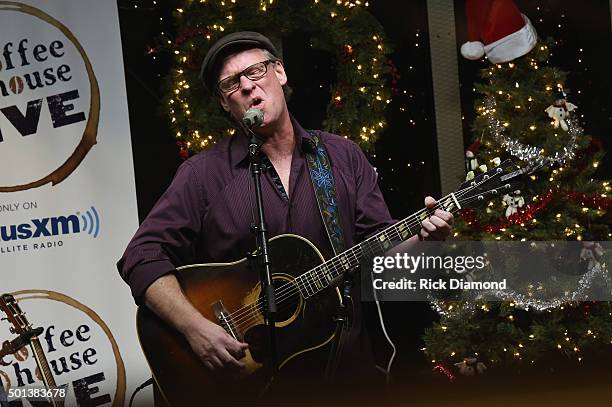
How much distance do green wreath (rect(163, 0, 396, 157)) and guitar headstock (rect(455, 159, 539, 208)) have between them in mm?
1490

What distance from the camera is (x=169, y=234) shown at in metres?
3.16

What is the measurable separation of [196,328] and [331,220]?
1.93 ft

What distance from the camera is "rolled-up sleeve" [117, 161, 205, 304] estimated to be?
3.10m

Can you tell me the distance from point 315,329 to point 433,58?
263cm

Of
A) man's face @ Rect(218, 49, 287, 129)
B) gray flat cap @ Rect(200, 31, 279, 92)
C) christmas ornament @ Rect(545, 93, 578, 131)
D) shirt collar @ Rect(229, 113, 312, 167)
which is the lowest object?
christmas ornament @ Rect(545, 93, 578, 131)

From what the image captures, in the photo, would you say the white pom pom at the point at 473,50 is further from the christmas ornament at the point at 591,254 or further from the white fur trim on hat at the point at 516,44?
the christmas ornament at the point at 591,254

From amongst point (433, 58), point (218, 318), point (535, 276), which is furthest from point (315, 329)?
point (433, 58)

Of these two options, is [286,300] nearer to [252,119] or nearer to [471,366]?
[252,119]

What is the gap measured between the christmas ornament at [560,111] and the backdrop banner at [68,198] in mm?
2239

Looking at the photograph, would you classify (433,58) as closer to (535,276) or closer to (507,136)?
(507,136)

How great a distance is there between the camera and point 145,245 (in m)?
3.14

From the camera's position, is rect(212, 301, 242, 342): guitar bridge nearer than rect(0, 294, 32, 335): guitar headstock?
Yes

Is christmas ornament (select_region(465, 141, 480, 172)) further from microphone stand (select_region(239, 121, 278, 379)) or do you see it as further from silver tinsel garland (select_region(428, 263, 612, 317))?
microphone stand (select_region(239, 121, 278, 379))

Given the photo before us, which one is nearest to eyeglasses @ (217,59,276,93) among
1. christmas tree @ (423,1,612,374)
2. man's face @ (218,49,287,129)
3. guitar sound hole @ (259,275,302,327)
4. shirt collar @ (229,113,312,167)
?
man's face @ (218,49,287,129)
